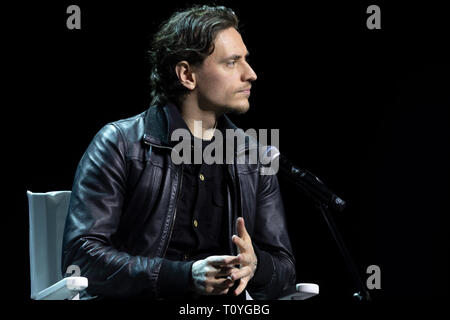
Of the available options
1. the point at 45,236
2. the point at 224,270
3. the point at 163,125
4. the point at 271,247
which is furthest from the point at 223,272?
the point at 45,236

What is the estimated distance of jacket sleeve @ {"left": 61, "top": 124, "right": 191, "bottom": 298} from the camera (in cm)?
199

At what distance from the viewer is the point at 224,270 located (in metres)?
1.87

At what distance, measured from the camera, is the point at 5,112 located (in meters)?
2.62

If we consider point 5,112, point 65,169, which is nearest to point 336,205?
point 65,169

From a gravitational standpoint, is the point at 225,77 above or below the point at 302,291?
above

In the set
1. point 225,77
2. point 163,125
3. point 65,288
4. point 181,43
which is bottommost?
point 65,288

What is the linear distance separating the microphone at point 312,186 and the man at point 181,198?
0.74 feet

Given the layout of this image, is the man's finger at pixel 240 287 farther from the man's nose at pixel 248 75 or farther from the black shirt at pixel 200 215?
the man's nose at pixel 248 75

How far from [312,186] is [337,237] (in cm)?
18

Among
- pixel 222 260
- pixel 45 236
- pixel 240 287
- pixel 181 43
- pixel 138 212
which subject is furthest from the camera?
pixel 181 43

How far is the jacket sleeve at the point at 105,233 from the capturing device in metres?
1.99

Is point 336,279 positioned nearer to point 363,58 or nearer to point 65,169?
point 363,58

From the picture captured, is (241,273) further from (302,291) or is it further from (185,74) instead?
(185,74)

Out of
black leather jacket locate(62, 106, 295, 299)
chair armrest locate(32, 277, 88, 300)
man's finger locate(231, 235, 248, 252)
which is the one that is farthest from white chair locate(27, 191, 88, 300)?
man's finger locate(231, 235, 248, 252)
